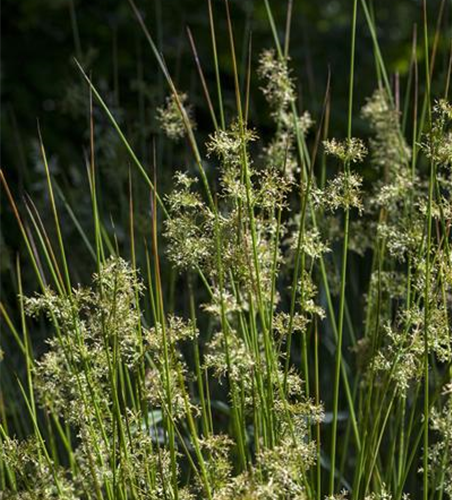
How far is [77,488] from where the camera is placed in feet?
5.78

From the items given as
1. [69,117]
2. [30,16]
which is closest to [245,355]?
[69,117]

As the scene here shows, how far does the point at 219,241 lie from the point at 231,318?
67 centimetres

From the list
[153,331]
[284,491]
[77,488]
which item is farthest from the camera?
[77,488]

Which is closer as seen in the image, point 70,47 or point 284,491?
point 284,491

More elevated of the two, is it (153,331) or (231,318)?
(153,331)

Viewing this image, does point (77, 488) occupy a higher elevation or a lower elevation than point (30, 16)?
lower

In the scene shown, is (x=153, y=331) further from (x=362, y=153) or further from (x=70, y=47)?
(x=70, y=47)

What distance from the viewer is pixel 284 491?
122 cm

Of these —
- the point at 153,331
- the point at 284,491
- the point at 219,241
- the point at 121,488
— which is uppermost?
the point at 219,241

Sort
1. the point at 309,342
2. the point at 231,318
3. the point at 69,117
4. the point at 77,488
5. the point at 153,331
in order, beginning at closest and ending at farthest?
the point at 153,331 → the point at 77,488 → the point at 231,318 → the point at 309,342 → the point at 69,117

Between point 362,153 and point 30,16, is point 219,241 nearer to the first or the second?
point 362,153

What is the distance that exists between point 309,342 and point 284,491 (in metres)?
1.17

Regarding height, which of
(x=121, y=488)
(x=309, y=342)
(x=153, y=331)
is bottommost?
(x=309, y=342)

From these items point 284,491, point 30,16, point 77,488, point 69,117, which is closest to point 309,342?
point 77,488
